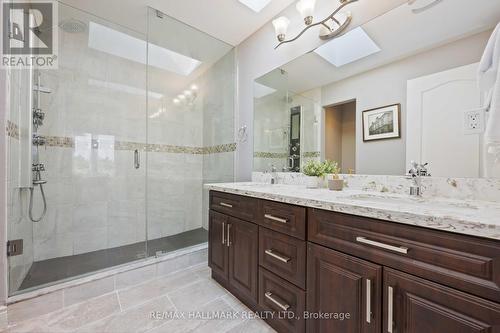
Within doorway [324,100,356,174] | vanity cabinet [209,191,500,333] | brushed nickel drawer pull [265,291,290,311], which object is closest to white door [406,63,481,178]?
doorway [324,100,356,174]

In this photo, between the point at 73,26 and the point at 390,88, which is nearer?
the point at 390,88

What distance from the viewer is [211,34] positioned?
2.33 meters

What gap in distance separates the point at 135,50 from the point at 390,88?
267 cm

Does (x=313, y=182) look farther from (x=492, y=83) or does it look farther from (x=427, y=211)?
(x=492, y=83)

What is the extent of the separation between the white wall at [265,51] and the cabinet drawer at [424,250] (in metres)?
1.42

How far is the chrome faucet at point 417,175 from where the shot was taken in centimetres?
117

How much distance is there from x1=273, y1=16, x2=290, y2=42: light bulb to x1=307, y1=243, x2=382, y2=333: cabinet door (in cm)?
175

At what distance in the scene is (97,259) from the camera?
6.81ft

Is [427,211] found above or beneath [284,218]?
above

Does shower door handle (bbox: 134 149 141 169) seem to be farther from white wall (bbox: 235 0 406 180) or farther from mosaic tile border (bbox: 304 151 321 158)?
mosaic tile border (bbox: 304 151 321 158)

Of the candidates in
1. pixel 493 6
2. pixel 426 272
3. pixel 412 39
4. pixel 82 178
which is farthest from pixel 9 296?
pixel 493 6

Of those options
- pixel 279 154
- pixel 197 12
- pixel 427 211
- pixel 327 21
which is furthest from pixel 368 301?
pixel 197 12

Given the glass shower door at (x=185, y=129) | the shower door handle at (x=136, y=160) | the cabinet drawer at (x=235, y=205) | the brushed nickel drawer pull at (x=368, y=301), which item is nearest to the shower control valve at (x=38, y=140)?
the shower door handle at (x=136, y=160)

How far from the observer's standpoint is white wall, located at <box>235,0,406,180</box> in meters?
1.46
